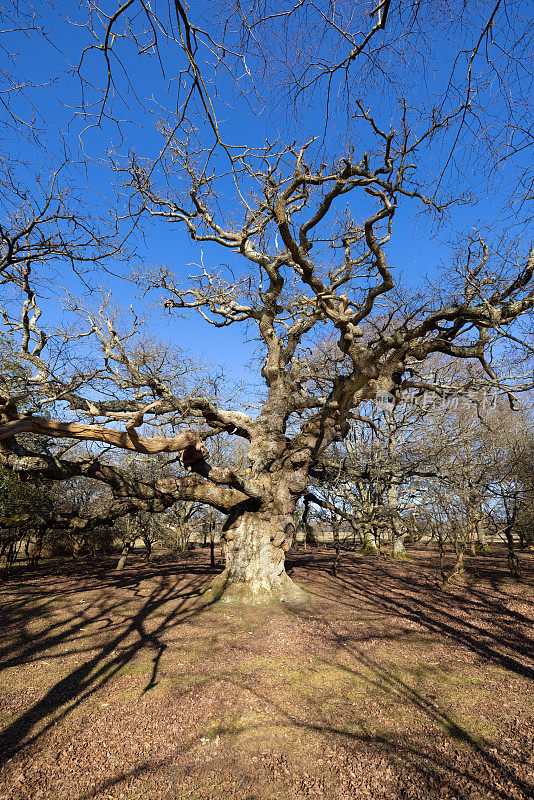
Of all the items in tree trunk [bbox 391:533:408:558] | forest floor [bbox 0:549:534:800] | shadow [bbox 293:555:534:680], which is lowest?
forest floor [bbox 0:549:534:800]

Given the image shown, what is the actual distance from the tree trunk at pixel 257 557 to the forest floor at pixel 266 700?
479 millimetres

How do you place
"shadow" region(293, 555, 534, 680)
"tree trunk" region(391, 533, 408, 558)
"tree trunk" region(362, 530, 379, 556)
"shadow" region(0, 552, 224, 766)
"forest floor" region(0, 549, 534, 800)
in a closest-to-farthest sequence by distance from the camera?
"forest floor" region(0, 549, 534, 800) < "shadow" region(0, 552, 224, 766) < "shadow" region(293, 555, 534, 680) < "tree trunk" region(391, 533, 408, 558) < "tree trunk" region(362, 530, 379, 556)

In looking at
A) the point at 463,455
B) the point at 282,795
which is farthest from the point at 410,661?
the point at 463,455

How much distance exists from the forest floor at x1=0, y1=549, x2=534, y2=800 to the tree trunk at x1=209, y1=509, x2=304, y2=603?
479 mm

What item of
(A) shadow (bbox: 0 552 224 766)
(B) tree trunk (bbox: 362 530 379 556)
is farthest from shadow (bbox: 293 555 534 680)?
(B) tree trunk (bbox: 362 530 379 556)

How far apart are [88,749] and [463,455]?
48.3ft

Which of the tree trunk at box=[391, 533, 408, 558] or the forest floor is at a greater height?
the tree trunk at box=[391, 533, 408, 558]

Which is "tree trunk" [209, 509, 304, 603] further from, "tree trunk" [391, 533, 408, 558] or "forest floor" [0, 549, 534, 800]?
"tree trunk" [391, 533, 408, 558]

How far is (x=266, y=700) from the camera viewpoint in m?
4.08

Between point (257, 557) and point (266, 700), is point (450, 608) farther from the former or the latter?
point (266, 700)

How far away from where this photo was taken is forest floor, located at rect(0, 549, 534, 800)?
2.90m

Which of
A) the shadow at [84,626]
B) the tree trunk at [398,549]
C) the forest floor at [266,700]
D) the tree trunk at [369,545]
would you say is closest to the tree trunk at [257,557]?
the forest floor at [266,700]

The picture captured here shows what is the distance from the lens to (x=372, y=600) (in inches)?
322

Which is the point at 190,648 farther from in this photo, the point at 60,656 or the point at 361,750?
the point at 361,750
